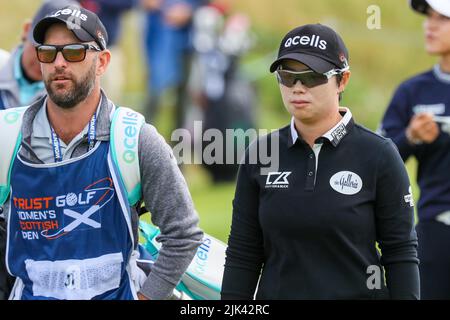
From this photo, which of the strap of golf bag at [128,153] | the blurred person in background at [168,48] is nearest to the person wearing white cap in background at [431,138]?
the strap of golf bag at [128,153]

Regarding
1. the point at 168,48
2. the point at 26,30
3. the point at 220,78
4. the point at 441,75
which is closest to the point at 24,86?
the point at 26,30

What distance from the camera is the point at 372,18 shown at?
6523mm

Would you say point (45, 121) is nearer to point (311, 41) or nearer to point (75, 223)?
point (75, 223)

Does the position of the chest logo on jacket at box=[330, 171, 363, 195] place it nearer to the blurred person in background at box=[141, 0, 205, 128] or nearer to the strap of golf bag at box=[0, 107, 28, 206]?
the strap of golf bag at box=[0, 107, 28, 206]

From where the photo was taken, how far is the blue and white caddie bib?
16.2 feet

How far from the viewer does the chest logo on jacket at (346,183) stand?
189 inches

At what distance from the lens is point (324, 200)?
4789 millimetres

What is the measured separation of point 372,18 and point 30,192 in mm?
2507

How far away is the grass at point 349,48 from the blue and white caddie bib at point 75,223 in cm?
958

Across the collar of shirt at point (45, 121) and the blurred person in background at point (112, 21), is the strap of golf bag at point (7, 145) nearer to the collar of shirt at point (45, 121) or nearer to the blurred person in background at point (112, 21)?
the collar of shirt at point (45, 121)

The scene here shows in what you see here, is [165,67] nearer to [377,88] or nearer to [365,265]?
[377,88]

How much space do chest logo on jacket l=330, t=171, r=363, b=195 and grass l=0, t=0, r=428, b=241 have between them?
976 centimetres

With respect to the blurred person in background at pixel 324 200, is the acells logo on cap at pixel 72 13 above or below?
above

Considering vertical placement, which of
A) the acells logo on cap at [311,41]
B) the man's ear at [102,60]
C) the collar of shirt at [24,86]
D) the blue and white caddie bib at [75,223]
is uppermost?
the acells logo on cap at [311,41]
